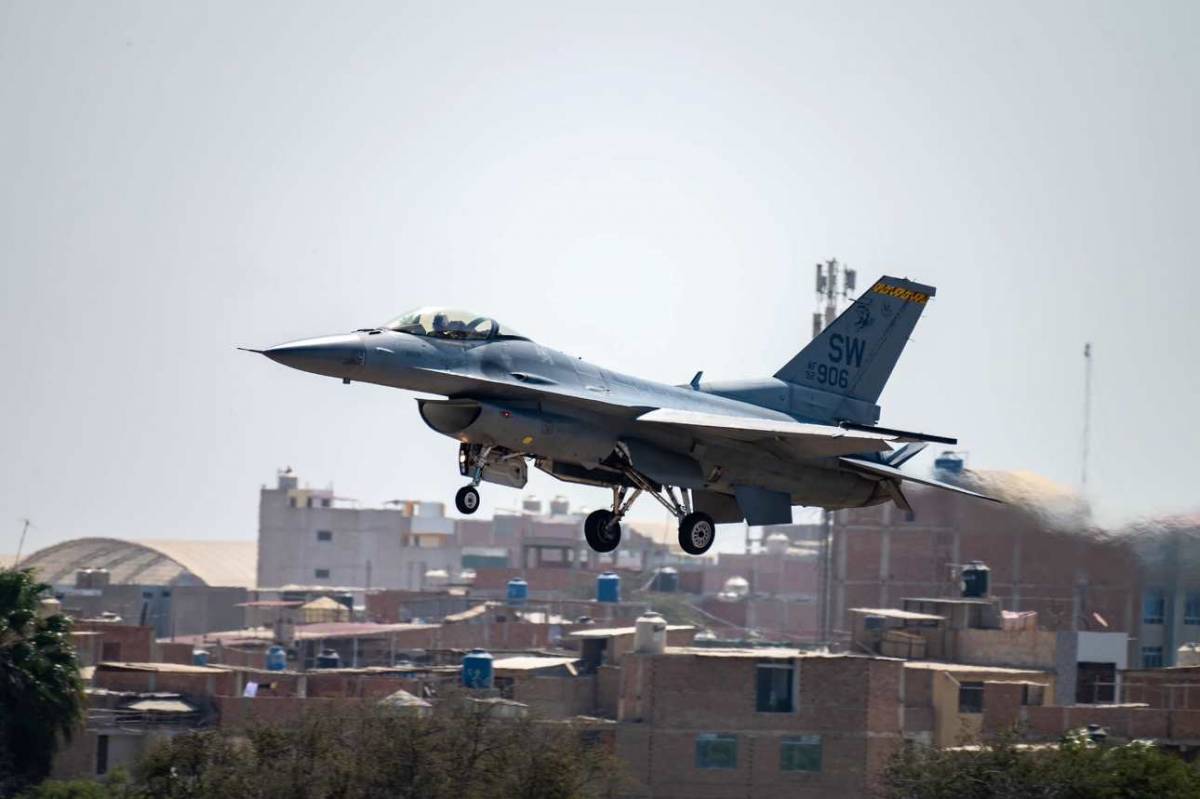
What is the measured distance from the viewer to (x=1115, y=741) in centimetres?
6034

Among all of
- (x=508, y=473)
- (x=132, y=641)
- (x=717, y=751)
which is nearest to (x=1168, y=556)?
(x=717, y=751)

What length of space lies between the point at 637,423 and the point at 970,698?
115 feet

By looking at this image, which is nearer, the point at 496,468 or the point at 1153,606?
the point at 496,468

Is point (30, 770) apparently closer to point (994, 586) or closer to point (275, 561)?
point (994, 586)

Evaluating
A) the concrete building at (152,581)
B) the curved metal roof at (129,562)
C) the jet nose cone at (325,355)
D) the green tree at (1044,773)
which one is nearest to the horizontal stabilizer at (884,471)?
the jet nose cone at (325,355)

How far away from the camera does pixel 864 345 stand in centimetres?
4303

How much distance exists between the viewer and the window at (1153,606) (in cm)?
7269

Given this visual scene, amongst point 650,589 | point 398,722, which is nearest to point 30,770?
point 398,722

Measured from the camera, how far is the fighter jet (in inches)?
1428

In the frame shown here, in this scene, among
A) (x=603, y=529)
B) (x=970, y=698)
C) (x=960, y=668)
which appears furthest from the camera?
→ (x=960, y=668)

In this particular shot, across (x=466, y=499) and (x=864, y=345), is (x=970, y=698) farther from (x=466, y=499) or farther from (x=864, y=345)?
→ (x=466, y=499)

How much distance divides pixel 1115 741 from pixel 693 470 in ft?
88.4

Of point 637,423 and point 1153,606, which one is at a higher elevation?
point 637,423

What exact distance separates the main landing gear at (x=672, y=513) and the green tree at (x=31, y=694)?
28.1m
